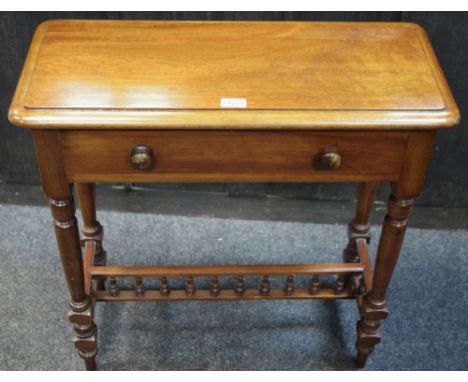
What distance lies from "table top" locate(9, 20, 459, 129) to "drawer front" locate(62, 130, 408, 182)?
0.04m

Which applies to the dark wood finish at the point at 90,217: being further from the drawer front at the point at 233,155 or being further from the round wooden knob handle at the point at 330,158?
the round wooden knob handle at the point at 330,158

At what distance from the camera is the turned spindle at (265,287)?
57.4 inches

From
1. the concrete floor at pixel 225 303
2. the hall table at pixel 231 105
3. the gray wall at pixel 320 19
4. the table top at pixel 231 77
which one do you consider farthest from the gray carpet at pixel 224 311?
the table top at pixel 231 77

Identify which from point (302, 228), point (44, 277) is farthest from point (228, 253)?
point (44, 277)

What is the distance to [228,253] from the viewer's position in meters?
1.77

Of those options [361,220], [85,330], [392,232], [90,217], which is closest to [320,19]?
[361,220]

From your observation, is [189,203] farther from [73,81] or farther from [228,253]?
[73,81]

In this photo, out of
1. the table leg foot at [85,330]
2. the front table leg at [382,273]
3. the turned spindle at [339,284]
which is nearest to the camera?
the front table leg at [382,273]

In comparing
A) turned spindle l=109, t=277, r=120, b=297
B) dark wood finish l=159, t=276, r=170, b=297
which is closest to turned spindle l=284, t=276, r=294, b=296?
dark wood finish l=159, t=276, r=170, b=297

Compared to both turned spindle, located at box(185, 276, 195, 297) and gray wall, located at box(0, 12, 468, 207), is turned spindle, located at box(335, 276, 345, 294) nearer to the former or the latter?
turned spindle, located at box(185, 276, 195, 297)

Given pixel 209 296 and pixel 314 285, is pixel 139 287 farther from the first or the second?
pixel 314 285

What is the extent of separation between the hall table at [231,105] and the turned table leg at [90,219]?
0.87 feet

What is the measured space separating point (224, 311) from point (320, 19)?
→ 727 millimetres

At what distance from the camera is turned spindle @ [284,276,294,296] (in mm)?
1458
